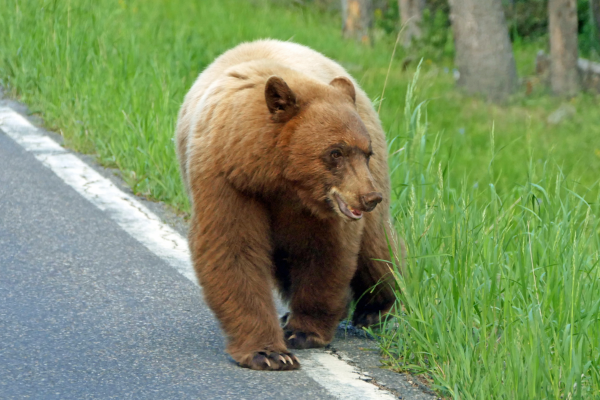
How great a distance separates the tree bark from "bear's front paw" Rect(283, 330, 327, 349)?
10.8 metres

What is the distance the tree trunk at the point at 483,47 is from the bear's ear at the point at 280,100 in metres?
9.22

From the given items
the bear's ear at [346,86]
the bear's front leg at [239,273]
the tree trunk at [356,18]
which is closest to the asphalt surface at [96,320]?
the bear's front leg at [239,273]

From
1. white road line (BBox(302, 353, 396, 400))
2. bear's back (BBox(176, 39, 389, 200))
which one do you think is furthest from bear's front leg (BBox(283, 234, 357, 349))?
bear's back (BBox(176, 39, 389, 200))

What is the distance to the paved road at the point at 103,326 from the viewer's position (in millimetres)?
3252

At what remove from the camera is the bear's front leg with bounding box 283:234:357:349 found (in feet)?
12.1

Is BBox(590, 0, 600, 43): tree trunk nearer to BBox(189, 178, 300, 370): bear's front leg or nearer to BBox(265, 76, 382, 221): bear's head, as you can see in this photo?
BBox(265, 76, 382, 221): bear's head

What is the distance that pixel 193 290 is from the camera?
4379 millimetres

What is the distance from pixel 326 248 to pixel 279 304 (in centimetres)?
87

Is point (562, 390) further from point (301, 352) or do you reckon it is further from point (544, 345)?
point (301, 352)

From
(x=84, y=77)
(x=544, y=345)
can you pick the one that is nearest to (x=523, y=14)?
(x=84, y=77)

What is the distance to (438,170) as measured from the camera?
380 cm

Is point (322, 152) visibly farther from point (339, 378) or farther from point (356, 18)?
point (356, 18)

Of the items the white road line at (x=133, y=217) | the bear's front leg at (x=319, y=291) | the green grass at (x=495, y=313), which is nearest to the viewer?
the green grass at (x=495, y=313)

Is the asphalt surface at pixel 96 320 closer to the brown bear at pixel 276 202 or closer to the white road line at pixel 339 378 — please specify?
the white road line at pixel 339 378
